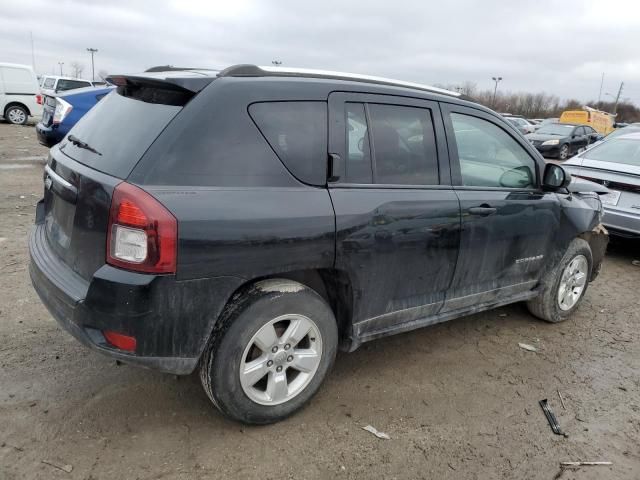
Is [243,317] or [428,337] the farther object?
[428,337]

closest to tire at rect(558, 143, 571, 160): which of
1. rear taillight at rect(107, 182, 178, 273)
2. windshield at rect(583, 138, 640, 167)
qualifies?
windshield at rect(583, 138, 640, 167)

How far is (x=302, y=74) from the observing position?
2.81 m

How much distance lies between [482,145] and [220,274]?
7.22 ft

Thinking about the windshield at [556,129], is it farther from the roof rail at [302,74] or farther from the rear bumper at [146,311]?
the rear bumper at [146,311]

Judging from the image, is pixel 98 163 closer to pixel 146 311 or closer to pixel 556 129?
pixel 146 311

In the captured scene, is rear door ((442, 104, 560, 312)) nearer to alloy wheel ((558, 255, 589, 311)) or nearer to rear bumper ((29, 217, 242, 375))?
alloy wheel ((558, 255, 589, 311))

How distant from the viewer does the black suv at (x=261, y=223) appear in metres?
2.24

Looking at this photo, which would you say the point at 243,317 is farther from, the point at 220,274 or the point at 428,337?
the point at 428,337

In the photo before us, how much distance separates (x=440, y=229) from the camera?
3094mm

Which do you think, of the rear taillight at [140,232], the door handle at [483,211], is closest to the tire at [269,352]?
the rear taillight at [140,232]

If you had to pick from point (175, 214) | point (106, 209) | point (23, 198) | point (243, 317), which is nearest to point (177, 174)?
point (175, 214)

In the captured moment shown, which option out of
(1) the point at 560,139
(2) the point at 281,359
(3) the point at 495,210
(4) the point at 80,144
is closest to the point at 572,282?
(3) the point at 495,210

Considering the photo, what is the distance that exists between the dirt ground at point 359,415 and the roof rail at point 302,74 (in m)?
1.86

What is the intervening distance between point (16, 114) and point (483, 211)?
61.1 ft
